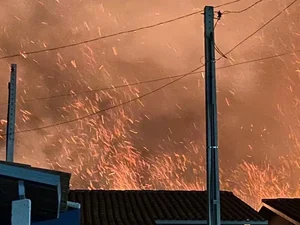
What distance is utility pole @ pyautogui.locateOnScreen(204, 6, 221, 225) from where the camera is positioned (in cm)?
941

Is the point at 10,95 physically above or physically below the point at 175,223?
above

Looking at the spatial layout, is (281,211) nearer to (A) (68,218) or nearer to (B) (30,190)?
(A) (68,218)

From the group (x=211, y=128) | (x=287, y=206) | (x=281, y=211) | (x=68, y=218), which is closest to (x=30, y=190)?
(x=211, y=128)

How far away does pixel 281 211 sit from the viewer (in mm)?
19297

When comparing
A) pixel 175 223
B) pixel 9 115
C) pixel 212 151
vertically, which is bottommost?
pixel 175 223

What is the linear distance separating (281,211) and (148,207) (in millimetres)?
4498

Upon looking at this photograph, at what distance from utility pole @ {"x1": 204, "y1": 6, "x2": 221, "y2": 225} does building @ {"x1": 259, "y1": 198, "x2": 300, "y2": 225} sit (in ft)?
29.4

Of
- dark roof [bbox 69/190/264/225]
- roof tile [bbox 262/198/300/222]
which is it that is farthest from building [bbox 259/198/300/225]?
dark roof [bbox 69/190/264/225]

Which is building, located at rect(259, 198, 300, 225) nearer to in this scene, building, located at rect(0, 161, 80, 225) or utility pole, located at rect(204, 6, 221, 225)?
utility pole, located at rect(204, 6, 221, 225)

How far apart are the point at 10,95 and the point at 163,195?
289 inches

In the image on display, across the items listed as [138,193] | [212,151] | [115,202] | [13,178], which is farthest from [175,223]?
[13,178]

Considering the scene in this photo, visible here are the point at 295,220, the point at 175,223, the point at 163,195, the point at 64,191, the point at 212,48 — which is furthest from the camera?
the point at 163,195

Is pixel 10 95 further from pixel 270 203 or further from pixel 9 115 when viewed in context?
pixel 270 203

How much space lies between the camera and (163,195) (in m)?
20.5
